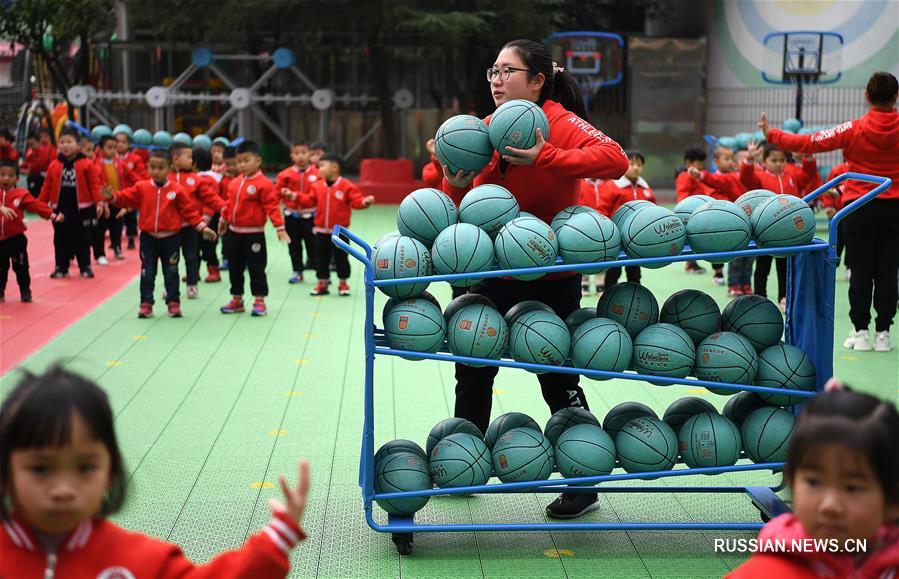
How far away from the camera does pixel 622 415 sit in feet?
16.4

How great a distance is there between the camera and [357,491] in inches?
219

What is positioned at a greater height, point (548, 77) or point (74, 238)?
point (548, 77)

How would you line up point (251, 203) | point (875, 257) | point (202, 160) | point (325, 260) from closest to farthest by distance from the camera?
point (875, 257) < point (251, 203) < point (325, 260) < point (202, 160)

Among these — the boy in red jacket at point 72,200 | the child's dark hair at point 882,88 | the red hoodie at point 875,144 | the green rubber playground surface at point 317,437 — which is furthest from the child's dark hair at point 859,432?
the boy in red jacket at point 72,200

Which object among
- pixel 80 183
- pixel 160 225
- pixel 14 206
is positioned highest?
pixel 80 183

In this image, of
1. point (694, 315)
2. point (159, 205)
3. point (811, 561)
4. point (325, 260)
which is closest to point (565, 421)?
point (694, 315)

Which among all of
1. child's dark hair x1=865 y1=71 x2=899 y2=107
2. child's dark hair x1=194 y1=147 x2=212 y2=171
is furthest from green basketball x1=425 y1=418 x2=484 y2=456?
child's dark hair x1=194 y1=147 x2=212 y2=171

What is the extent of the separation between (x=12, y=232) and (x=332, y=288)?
136 inches

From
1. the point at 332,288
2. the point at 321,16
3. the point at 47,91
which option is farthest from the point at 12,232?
the point at 47,91

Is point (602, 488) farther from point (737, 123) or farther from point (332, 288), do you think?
point (737, 123)

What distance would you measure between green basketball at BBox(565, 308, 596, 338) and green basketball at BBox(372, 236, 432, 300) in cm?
71

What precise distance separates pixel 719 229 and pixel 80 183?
32.2 feet

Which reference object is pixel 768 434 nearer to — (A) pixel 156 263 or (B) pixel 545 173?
(B) pixel 545 173

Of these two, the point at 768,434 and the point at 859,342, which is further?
the point at 859,342
